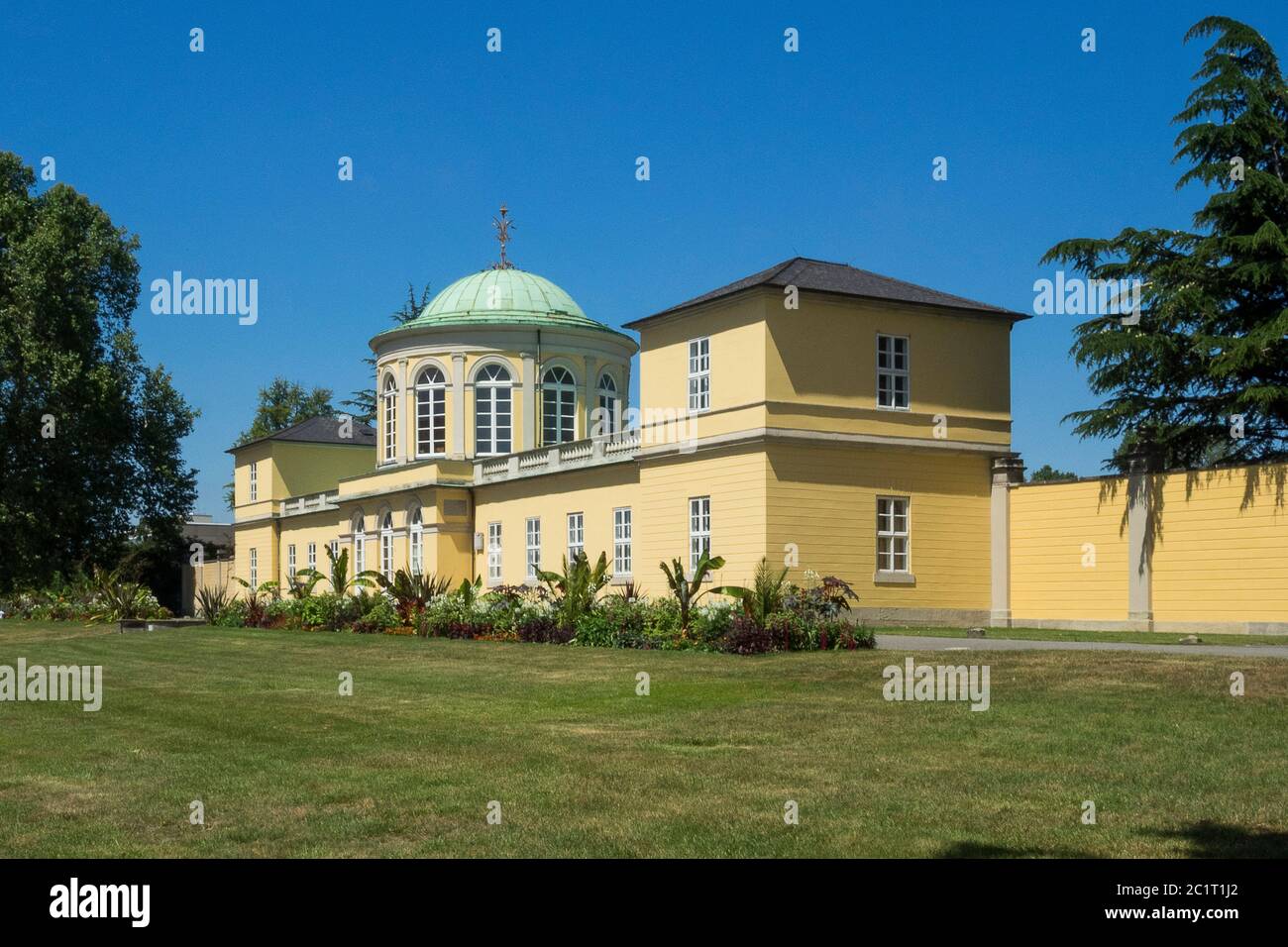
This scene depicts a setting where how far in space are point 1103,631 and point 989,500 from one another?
5353 millimetres

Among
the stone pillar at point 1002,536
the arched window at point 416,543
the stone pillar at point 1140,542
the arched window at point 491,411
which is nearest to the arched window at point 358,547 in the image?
the arched window at point 416,543

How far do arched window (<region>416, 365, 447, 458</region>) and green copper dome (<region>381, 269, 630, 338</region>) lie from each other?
5.63 ft

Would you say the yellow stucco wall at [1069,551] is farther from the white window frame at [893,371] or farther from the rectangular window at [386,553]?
the rectangular window at [386,553]

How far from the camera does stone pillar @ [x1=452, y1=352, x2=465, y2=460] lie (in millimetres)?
46844

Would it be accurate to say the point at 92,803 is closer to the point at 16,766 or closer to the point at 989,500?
the point at 16,766

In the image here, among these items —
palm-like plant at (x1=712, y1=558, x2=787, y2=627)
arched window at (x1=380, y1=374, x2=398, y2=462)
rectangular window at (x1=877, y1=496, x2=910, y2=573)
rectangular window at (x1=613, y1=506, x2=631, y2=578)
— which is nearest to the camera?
palm-like plant at (x1=712, y1=558, x2=787, y2=627)

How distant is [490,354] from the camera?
1853 inches

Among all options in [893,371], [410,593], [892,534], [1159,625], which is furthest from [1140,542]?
[410,593]

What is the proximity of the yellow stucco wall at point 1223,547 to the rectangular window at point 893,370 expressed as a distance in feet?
20.1

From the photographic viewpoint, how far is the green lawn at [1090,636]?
2434 cm

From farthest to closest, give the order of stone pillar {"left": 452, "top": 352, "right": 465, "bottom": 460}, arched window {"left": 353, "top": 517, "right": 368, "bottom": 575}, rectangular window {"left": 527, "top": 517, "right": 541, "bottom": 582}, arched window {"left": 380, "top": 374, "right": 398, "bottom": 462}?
arched window {"left": 353, "top": 517, "right": 368, "bottom": 575}
arched window {"left": 380, "top": 374, "right": 398, "bottom": 462}
stone pillar {"left": 452, "top": 352, "right": 465, "bottom": 460}
rectangular window {"left": 527, "top": 517, "right": 541, "bottom": 582}

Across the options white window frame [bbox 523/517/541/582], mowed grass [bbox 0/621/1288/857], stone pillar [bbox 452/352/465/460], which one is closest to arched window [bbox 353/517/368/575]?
stone pillar [bbox 452/352/465/460]

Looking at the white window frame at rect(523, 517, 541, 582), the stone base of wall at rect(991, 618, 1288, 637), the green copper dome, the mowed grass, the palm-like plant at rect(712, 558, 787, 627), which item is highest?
the green copper dome

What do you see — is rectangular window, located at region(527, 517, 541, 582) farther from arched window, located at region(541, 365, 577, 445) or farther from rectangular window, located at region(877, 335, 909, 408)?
rectangular window, located at region(877, 335, 909, 408)
